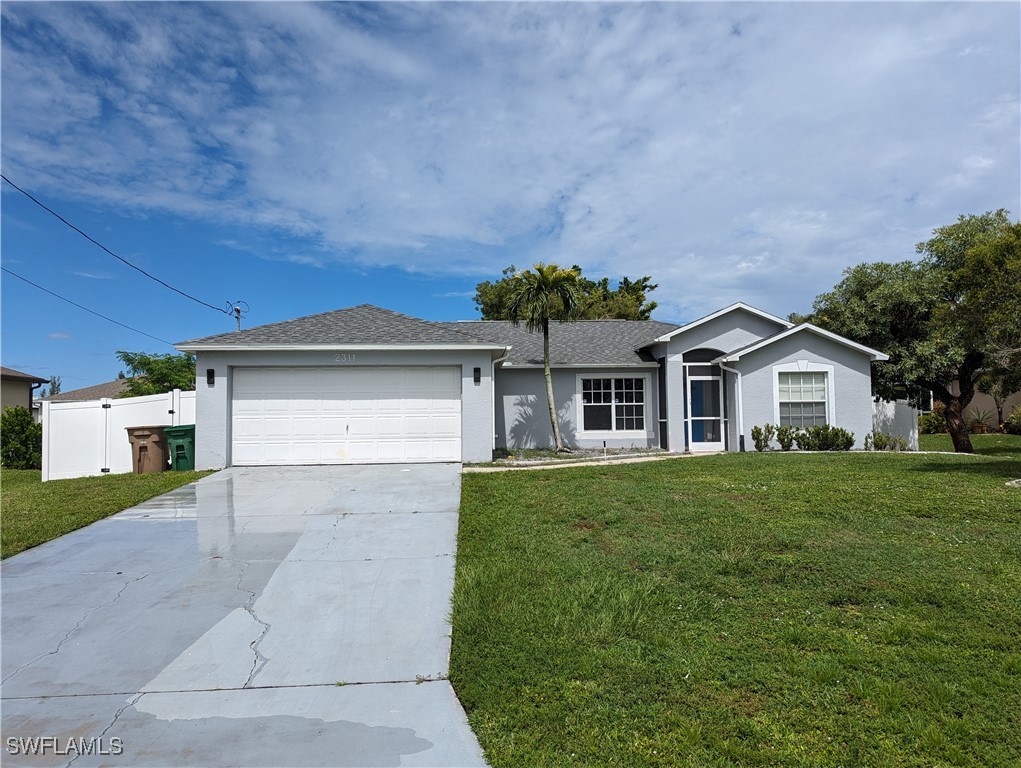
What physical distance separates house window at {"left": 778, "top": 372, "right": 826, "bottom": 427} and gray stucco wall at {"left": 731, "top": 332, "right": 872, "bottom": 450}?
0.26 meters

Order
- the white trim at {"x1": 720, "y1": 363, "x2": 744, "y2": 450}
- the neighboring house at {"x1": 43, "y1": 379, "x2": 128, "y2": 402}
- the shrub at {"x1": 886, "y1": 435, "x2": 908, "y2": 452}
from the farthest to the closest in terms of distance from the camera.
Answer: the neighboring house at {"x1": 43, "y1": 379, "x2": 128, "y2": 402}, the shrub at {"x1": 886, "y1": 435, "x2": 908, "y2": 452}, the white trim at {"x1": 720, "y1": 363, "x2": 744, "y2": 450}

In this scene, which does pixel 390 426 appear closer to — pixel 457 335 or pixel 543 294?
pixel 457 335

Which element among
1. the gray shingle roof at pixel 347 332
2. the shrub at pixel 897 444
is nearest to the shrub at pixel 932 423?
the shrub at pixel 897 444

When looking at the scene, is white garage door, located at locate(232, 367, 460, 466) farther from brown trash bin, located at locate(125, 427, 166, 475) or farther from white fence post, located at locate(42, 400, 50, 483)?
white fence post, located at locate(42, 400, 50, 483)

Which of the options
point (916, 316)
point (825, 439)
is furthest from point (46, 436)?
point (916, 316)

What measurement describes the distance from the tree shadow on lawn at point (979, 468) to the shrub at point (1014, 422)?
15.9 meters

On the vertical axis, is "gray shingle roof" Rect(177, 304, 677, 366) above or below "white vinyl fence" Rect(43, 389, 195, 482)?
above

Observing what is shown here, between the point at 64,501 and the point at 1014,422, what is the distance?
3245 centimetres

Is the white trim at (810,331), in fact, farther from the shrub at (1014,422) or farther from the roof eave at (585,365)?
the shrub at (1014,422)

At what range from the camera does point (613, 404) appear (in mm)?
17734

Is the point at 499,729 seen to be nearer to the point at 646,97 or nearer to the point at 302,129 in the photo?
the point at 646,97

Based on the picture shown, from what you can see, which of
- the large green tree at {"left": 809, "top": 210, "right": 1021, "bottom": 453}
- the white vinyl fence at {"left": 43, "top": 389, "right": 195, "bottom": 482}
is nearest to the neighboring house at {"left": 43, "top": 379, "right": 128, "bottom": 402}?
the white vinyl fence at {"left": 43, "top": 389, "right": 195, "bottom": 482}

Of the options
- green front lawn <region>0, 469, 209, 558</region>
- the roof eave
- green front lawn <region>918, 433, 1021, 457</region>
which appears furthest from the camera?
green front lawn <region>918, 433, 1021, 457</region>

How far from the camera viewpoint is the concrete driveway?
341 centimetres
